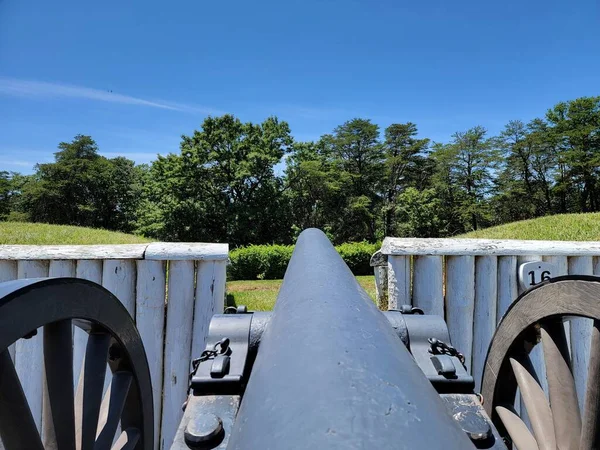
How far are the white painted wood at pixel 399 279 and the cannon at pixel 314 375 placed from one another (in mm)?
693

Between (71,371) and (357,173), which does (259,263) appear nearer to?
(71,371)

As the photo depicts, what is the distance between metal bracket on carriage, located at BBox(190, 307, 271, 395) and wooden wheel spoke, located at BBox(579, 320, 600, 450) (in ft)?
3.50

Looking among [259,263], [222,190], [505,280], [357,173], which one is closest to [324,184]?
[357,173]

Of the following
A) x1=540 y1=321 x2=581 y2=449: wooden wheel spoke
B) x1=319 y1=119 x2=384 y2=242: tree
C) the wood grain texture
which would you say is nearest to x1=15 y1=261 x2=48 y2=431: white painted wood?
the wood grain texture

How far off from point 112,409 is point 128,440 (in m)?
0.24

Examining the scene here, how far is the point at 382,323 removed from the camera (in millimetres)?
780

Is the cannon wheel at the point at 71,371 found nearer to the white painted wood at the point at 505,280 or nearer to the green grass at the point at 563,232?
the white painted wood at the point at 505,280

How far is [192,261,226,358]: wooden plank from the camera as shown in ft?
7.93

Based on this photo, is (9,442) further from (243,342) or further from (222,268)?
(222,268)

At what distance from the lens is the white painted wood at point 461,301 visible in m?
2.53

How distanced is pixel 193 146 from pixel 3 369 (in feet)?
96.1

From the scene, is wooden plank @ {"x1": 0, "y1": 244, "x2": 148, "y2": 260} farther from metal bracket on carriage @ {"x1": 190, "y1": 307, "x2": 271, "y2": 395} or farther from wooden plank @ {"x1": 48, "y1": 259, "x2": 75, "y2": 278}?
metal bracket on carriage @ {"x1": 190, "y1": 307, "x2": 271, "y2": 395}

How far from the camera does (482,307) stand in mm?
2559

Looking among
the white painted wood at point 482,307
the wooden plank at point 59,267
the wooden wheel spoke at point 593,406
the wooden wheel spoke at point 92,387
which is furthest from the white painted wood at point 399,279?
the wooden plank at point 59,267
